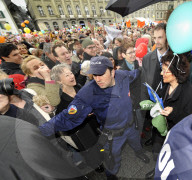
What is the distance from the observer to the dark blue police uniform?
4.34 feet

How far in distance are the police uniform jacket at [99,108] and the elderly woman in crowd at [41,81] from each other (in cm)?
34

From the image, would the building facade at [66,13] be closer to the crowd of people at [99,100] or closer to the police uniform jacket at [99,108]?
the crowd of people at [99,100]

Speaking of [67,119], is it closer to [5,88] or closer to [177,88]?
[5,88]

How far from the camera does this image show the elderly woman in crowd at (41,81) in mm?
1581

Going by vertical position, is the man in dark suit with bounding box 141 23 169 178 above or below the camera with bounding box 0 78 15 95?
below

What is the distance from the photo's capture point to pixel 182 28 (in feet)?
4.32

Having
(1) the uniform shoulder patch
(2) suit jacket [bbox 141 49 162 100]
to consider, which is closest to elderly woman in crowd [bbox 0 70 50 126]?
(1) the uniform shoulder patch

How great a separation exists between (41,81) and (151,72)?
2.05 metres

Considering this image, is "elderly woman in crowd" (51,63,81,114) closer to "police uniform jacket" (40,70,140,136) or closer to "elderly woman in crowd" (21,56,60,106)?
"elderly woman in crowd" (21,56,60,106)

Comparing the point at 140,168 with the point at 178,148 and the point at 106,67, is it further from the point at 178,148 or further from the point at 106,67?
the point at 106,67

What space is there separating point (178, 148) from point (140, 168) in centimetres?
174

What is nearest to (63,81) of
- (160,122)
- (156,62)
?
(160,122)

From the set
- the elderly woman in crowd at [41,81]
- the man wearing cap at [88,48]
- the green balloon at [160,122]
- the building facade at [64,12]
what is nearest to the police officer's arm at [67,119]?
the elderly woman in crowd at [41,81]

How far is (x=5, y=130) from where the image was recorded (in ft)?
2.14
